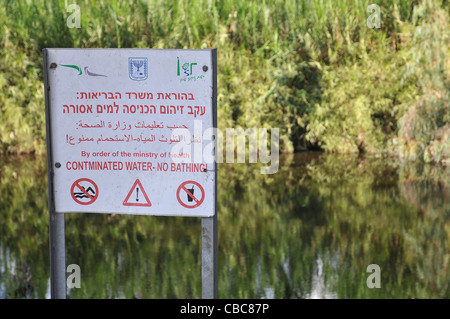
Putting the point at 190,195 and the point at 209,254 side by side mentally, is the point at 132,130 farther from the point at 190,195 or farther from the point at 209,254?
the point at 209,254

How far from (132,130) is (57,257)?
0.45 meters

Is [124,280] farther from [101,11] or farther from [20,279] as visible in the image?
[101,11]

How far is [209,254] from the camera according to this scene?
2117 millimetres

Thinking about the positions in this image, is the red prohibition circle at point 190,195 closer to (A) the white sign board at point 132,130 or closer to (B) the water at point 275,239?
(A) the white sign board at point 132,130

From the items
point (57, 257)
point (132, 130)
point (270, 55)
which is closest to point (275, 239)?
point (270, 55)

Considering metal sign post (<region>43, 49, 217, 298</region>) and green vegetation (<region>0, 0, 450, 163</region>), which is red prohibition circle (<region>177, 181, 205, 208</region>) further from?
green vegetation (<region>0, 0, 450, 163</region>)

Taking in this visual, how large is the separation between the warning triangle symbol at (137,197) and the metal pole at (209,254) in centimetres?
17

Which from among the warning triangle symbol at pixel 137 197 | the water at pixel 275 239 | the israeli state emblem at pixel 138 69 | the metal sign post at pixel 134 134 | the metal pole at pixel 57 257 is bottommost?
the water at pixel 275 239

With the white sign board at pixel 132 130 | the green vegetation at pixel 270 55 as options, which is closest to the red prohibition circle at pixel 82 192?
the white sign board at pixel 132 130

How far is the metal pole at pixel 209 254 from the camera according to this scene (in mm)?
2104

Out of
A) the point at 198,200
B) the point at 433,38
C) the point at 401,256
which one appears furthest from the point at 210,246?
the point at 433,38

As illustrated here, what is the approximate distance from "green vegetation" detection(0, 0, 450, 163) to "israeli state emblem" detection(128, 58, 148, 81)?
6.10 meters

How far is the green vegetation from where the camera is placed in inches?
324

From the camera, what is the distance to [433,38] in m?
6.37
